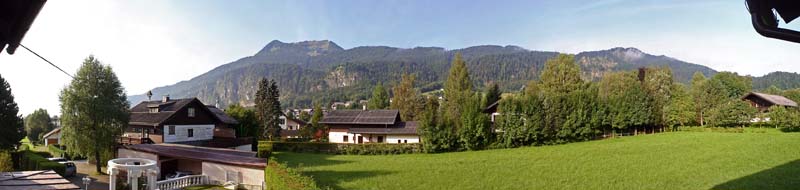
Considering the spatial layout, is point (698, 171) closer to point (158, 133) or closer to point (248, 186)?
point (248, 186)

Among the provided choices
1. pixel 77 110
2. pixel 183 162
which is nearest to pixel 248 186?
pixel 183 162

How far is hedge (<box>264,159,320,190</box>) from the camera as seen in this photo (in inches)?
528

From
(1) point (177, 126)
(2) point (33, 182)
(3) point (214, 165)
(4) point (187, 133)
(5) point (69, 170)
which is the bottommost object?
(5) point (69, 170)

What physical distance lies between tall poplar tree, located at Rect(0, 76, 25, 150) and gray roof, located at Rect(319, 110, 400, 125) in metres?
28.2

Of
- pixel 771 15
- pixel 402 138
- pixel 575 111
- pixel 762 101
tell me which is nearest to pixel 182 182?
pixel 771 15

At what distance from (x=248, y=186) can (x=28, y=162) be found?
17.2 metres

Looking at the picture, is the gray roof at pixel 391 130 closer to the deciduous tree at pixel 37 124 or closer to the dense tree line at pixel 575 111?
the dense tree line at pixel 575 111

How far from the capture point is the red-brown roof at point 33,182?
26.8 ft

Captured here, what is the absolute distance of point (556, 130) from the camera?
41.4 m

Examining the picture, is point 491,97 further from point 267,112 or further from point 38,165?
point 38,165

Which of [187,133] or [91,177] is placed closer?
[91,177]

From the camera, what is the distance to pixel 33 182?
868 centimetres

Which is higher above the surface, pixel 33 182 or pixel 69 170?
pixel 33 182

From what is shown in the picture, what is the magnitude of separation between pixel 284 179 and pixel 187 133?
26407 mm
